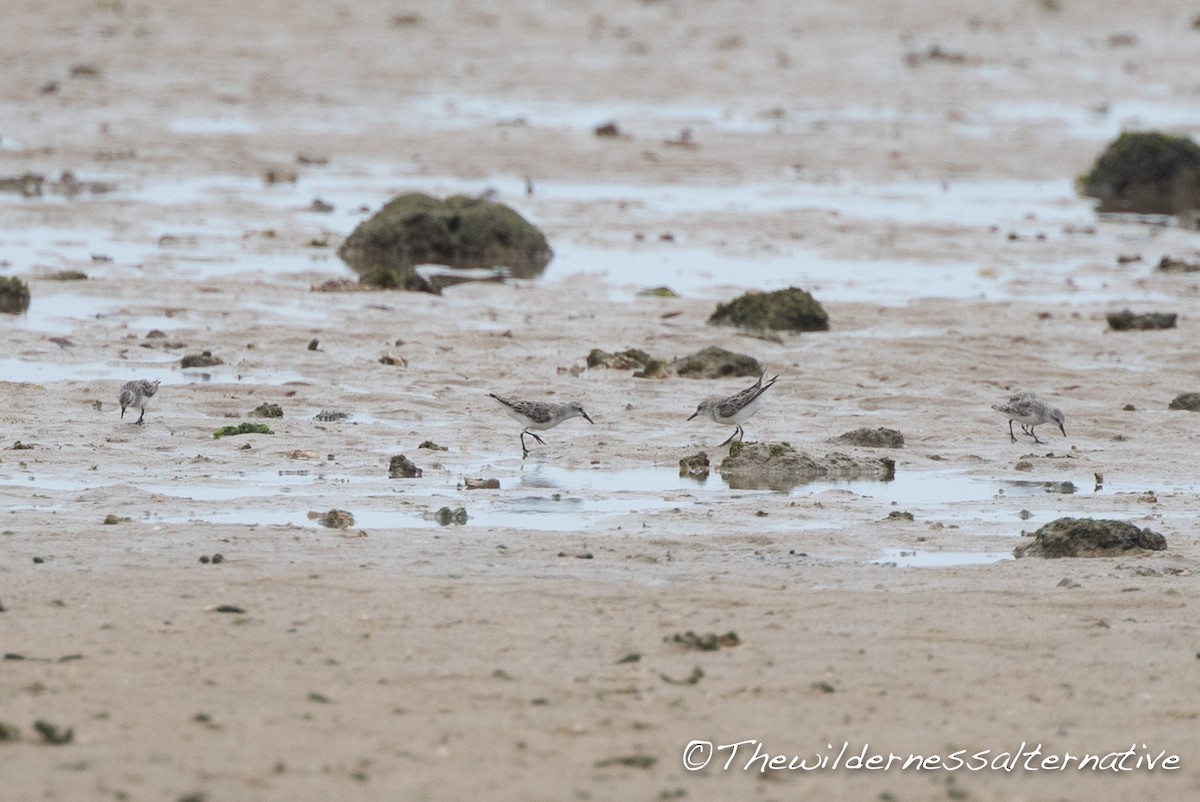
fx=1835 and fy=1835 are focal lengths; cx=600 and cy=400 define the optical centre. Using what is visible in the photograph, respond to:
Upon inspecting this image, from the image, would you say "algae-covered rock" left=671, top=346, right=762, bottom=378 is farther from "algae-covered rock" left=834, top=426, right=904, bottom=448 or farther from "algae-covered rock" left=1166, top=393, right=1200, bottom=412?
"algae-covered rock" left=1166, top=393, right=1200, bottom=412

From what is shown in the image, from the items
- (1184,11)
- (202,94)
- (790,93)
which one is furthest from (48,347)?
(1184,11)

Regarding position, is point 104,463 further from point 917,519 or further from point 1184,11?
point 1184,11

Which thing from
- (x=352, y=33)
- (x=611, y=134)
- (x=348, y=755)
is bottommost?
(x=348, y=755)

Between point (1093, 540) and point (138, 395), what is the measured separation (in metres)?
6.13

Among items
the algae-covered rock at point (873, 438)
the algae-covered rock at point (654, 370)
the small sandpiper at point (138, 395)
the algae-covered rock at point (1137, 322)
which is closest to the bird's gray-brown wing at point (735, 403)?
the algae-covered rock at point (873, 438)

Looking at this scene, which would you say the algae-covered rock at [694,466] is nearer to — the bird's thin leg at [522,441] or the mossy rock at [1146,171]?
the bird's thin leg at [522,441]

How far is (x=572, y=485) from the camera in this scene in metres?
11.0

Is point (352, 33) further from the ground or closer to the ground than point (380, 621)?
further from the ground

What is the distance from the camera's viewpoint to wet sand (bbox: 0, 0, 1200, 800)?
659 cm

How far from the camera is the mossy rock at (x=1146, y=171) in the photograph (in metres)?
26.9

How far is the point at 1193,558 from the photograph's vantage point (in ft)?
30.7

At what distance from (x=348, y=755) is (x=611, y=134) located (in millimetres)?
23178

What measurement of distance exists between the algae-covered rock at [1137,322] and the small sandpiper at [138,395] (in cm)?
879

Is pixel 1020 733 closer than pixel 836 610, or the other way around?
pixel 1020 733
